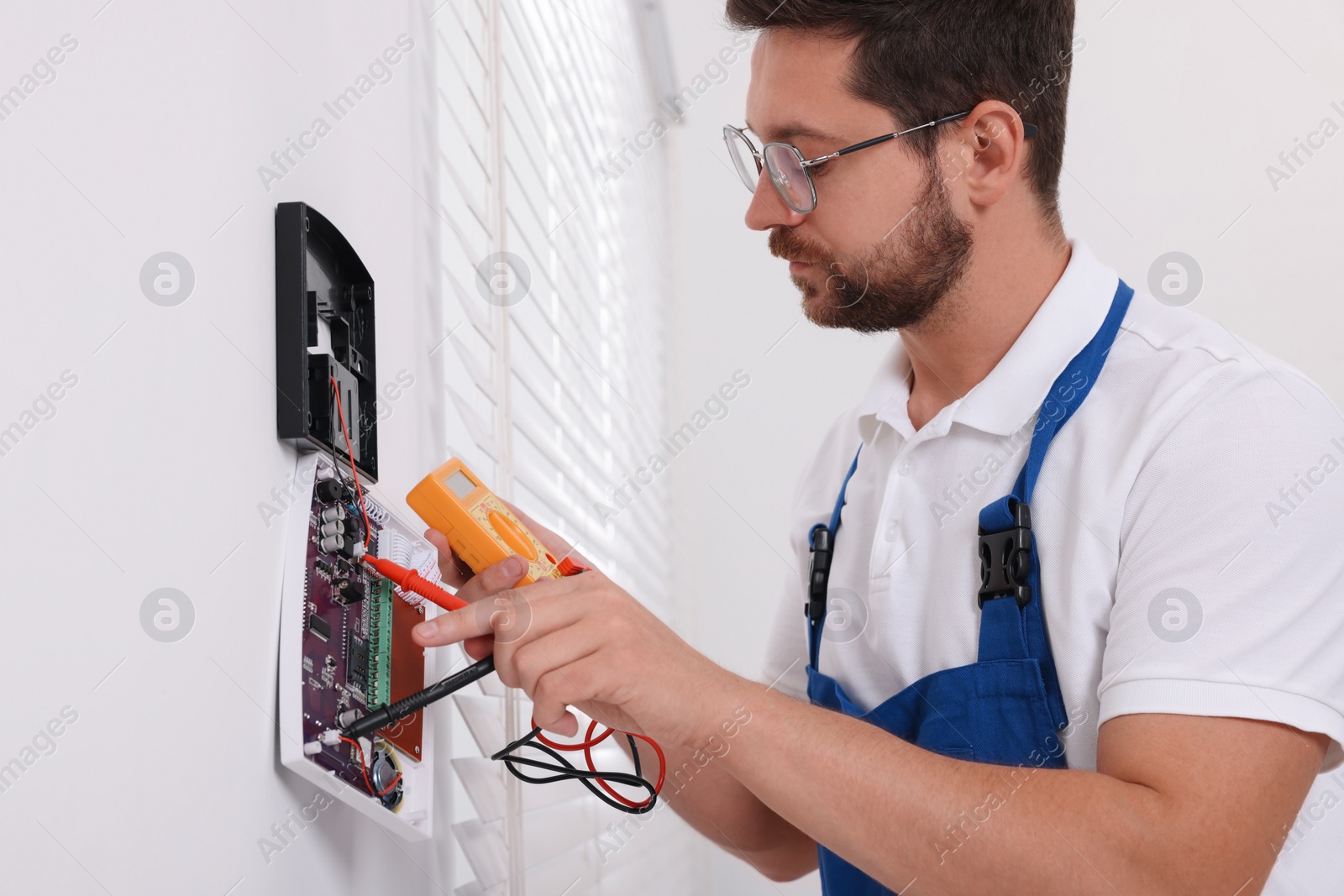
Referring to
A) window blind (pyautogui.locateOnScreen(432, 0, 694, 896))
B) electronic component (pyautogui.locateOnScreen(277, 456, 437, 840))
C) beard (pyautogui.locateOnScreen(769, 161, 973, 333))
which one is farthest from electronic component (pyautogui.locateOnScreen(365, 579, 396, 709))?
beard (pyautogui.locateOnScreen(769, 161, 973, 333))

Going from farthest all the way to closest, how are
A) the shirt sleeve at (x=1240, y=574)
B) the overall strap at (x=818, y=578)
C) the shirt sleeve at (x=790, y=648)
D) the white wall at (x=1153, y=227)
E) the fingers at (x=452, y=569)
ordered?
the white wall at (x=1153, y=227), the shirt sleeve at (x=790, y=648), the overall strap at (x=818, y=578), the fingers at (x=452, y=569), the shirt sleeve at (x=1240, y=574)

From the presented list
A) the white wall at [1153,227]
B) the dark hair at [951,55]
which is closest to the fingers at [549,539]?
the dark hair at [951,55]

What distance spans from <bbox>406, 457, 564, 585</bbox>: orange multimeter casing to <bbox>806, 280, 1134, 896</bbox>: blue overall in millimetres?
484

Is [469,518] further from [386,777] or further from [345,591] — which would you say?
[386,777]

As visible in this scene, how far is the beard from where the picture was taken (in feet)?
3.86

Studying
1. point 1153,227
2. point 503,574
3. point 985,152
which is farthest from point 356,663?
point 1153,227

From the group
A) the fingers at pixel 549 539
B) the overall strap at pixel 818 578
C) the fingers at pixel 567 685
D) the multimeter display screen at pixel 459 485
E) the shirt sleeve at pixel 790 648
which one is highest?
the multimeter display screen at pixel 459 485

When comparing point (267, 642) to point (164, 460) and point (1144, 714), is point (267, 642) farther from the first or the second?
point (1144, 714)

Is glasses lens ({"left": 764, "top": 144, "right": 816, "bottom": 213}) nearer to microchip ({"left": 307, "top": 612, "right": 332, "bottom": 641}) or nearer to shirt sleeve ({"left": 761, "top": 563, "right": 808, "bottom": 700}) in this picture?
shirt sleeve ({"left": 761, "top": 563, "right": 808, "bottom": 700})

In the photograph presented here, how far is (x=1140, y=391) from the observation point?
1.01 metres

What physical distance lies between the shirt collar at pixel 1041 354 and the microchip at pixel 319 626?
760 millimetres

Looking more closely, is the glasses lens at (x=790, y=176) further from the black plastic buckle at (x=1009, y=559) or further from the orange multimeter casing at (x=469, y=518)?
the orange multimeter casing at (x=469, y=518)

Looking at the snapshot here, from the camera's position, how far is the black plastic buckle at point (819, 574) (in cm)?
131

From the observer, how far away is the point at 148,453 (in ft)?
1.83
